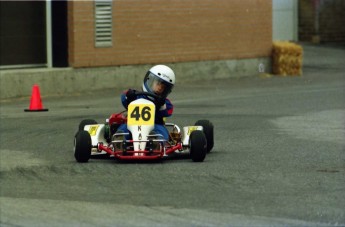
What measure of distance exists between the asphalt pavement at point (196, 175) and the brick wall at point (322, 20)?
14.1 metres

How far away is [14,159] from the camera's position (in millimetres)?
12875

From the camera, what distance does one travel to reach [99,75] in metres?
24.3

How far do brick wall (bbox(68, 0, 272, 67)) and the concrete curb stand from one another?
0.17 m

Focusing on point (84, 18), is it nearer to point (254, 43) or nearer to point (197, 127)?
point (254, 43)

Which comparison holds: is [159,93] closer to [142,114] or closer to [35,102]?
[142,114]

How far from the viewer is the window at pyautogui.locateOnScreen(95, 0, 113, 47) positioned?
24.5 meters

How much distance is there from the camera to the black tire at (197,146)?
40.9ft

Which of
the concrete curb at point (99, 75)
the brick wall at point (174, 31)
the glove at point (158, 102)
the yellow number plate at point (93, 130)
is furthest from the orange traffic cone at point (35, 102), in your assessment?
the glove at point (158, 102)

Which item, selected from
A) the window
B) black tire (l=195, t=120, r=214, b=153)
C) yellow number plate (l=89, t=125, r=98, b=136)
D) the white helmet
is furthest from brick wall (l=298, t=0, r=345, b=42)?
yellow number plate (l=89, t=125, r=98, b=136)

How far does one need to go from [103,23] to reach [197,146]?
12542 millimetres

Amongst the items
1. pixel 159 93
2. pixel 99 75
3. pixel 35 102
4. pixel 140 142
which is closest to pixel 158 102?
pixel 159 93

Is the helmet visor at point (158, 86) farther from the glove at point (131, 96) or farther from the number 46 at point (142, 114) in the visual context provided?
the number 46 at point (142, 114)

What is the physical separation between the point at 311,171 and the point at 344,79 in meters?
15.0

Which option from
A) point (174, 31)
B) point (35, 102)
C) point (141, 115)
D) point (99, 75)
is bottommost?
point (35, 102)
